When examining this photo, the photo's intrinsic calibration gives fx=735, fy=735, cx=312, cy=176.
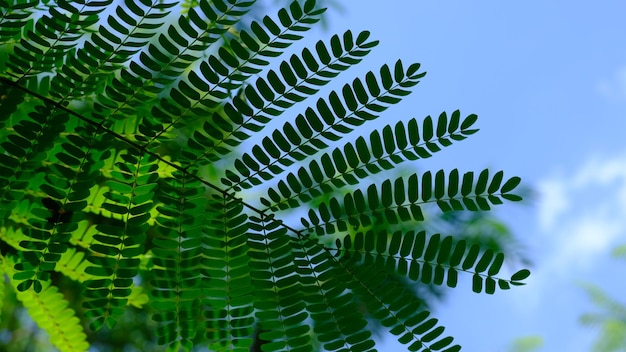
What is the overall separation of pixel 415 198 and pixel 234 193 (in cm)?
33

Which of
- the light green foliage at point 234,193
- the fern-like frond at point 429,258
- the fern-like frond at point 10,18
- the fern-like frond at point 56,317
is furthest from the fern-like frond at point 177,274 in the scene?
the fern-like frond at point 56,317

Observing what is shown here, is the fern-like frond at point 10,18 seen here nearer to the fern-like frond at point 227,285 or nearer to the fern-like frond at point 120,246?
the fern-like frond at point 120,246

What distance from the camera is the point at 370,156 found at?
1.31 m

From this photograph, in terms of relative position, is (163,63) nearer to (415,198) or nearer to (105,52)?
(105,52)

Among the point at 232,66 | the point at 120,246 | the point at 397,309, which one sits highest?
the point at 232,66

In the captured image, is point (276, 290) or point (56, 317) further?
point (56, 317)

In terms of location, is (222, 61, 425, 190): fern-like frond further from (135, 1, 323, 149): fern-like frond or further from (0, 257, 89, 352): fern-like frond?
(0, 257, 89, 352): fern-like frond

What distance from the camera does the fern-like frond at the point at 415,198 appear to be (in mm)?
1250

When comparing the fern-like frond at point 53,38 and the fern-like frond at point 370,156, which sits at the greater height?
the fern-like frond at point 53,38

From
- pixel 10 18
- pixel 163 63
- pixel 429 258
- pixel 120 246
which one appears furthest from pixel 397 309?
pixel 10 18

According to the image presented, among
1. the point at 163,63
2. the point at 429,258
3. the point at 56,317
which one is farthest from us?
the point at 56,317

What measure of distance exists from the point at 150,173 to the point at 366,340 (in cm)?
50

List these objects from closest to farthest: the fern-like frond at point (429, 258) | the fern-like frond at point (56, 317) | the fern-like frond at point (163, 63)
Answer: the fern-like frond at point (429, 258) < the fern-like frond at point (163, 63) < the fern-like frond at point (56, 317)

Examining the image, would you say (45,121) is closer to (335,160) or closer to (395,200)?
(335,160)
